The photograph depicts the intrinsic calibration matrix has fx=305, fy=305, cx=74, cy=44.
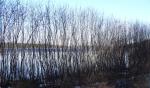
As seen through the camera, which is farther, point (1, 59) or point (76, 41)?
point (76, 41)

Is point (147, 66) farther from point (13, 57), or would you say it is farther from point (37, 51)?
point (13, 57)

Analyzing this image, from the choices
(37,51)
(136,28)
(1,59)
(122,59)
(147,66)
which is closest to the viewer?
(1,59)

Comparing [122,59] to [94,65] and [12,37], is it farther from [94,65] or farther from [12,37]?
[12,37]

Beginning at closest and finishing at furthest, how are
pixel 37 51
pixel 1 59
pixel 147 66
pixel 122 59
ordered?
pixel 1 59 → pixel 37 51 → pixel 122 59 → pixel 147 66

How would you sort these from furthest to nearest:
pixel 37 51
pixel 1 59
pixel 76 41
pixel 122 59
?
pixel 122 59 → pixel 76 41 → pixel 37 51 → pixel 1 59

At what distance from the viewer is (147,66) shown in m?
17.1

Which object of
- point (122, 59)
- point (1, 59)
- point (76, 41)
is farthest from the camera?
point (122, 59)

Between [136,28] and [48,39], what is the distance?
7910 mm

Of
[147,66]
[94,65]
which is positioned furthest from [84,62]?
[147,66]

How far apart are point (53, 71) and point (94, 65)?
2.70 m

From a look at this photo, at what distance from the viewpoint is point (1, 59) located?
10602 millimetres

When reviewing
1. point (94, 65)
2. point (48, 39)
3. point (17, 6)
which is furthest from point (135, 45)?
point (17, 6)

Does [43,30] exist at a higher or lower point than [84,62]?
higher

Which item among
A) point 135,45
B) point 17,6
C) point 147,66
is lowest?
point 147,66
